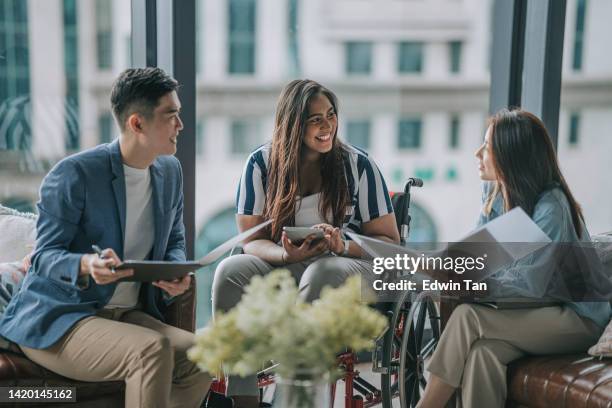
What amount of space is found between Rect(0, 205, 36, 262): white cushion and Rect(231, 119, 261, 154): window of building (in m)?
1.16

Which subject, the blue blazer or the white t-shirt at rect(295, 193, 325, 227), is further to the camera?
the white t-shirt at rect(295, 193, 325, 227)

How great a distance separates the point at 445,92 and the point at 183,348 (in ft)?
7.07

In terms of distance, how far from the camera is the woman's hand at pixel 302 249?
99.7 inches

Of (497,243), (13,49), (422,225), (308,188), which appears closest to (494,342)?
(497,243)

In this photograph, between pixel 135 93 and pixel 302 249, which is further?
pixel 302 249

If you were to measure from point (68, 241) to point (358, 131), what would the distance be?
6.00 ft

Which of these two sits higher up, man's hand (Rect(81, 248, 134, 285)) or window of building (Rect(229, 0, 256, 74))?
window of building (Rect(229, 0, 256, 74))

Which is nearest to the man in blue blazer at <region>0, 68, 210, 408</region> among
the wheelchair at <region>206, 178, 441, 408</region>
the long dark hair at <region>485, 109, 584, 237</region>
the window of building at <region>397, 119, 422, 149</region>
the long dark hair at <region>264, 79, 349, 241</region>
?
the long dark hair at <region>264, 79, 349, 241</region>

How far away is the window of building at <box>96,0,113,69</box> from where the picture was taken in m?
3.06

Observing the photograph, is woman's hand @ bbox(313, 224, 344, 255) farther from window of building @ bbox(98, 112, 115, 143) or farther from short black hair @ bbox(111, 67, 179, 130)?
window of building @ bbox(98, 112, 115, 143)

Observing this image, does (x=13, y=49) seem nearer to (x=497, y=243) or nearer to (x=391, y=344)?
(x=391, y=344)

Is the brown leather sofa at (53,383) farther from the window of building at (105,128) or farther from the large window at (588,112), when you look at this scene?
the large window at (588,112)

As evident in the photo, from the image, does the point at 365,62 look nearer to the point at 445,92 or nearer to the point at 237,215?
the point at 445,92

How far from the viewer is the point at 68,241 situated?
7.02 ft
